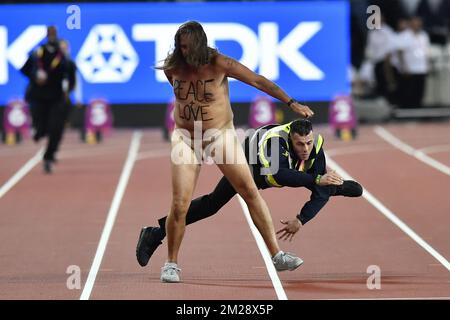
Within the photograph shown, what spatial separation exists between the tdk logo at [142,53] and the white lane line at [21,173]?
2.14 m

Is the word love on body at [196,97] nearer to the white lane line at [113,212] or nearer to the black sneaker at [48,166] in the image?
the white lane line at [113,212]

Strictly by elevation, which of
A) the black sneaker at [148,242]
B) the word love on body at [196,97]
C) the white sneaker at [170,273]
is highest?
the word love on body at [196,97]

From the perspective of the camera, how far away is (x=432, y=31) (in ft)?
84.6

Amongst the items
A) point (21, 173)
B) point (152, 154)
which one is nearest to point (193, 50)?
point (21, 173)

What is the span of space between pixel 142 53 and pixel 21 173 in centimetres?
→ 509

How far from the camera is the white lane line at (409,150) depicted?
17859 mm

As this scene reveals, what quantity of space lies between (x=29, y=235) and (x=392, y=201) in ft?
13.9

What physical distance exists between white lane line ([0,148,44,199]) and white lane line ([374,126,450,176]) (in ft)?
17.9

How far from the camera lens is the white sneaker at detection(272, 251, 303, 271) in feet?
31.6

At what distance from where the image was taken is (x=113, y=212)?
14.0m

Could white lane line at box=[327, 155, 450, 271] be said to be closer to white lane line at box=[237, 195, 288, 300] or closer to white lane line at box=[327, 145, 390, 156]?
white lane line at box=[237, 195, 288, 300]

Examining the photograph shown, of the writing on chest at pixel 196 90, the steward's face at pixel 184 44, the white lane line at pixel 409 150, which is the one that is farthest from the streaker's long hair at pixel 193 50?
the white lane line at pixel 409 150

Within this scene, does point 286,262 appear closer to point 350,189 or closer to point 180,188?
point 350,189

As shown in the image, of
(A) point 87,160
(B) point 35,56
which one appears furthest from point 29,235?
(A) point 87,160
